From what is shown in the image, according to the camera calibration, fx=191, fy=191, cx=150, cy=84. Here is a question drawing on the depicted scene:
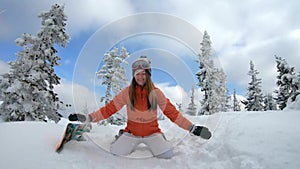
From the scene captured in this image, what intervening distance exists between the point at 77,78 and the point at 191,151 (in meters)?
3.04

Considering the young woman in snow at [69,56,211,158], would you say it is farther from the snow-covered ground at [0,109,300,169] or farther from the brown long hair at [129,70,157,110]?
the snow-covered ground at [0,109,300,169]

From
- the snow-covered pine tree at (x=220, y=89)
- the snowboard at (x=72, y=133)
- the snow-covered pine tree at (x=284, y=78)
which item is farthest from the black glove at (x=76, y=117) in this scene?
the snow-covered pine tree at (x=284, y=78)

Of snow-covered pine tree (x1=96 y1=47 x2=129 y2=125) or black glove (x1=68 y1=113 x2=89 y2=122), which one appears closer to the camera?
black glove (x1=68 y1=113 x2=89 y2=122)

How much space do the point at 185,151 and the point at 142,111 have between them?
118 cm

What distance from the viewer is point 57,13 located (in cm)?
1180

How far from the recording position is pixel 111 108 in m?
4.19

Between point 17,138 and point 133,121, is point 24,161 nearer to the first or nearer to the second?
point 17,138

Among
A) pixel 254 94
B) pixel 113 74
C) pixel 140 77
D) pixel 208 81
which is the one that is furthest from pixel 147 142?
pixel 254 94

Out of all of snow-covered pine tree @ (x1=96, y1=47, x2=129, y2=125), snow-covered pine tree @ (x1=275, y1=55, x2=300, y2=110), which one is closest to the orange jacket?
snow-covered pine tree @ (x1=96, y1=47, x2=129, y2=125)

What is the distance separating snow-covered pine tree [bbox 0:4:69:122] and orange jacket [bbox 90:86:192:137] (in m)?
8.01

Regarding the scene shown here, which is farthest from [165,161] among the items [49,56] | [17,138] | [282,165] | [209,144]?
[49,56]

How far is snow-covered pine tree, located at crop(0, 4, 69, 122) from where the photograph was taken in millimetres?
10039

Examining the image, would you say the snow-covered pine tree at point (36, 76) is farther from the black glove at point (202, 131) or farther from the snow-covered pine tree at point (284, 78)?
the snow-covered pine tree at point (284, 78)

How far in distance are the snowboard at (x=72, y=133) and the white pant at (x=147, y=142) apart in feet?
2.32
